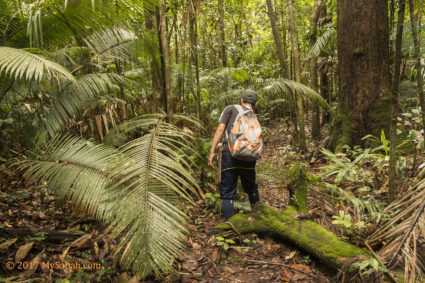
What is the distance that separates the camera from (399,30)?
2156 millimetres

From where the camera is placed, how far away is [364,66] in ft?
14.0

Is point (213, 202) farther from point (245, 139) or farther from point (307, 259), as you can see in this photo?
point (307, 259)

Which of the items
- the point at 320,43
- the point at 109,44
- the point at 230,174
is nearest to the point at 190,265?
the point at 230,174

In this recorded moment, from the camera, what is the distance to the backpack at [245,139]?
107 inches

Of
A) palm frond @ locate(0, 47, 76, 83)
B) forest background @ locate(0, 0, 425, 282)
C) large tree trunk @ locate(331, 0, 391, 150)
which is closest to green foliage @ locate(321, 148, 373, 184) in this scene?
forest background @ locate(0, 0, 425, 282)

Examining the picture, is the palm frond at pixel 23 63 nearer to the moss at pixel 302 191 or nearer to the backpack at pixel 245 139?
the backpack at pixel 245 139

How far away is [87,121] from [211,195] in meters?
1.70

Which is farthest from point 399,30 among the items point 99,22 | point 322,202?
point 99,22

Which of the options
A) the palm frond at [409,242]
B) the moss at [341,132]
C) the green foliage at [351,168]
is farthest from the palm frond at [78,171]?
the moss at [341,132]

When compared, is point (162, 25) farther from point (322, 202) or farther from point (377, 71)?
point (377, 71)

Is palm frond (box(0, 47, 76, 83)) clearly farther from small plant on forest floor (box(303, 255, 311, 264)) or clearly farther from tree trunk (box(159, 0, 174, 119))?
small plant on forest floor (box(303, 255, 311, 264))

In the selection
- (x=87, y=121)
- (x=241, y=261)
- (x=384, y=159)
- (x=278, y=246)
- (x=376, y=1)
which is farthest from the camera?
(x=376, y=1)

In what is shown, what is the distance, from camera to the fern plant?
5.48 feet

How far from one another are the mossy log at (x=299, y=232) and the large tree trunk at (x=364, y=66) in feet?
8.14
